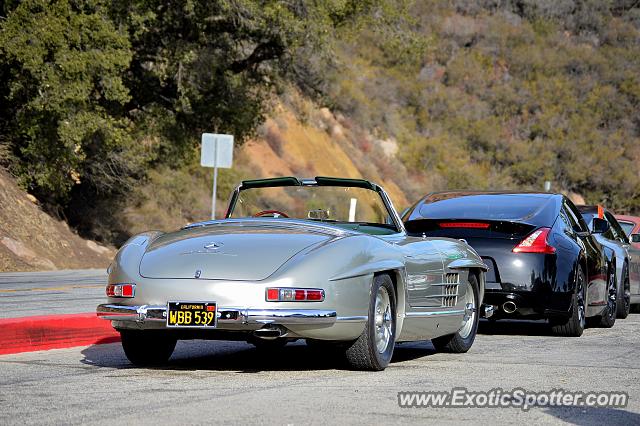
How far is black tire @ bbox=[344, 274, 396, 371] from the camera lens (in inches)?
316

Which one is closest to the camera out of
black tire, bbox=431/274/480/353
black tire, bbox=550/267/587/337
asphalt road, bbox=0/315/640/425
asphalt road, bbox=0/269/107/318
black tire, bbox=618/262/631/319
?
Answer: asphalt road, bbox=0/315/640/425

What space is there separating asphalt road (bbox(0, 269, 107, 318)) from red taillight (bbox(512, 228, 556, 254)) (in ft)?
14.5

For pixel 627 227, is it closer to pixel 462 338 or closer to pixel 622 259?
pixel 622 259

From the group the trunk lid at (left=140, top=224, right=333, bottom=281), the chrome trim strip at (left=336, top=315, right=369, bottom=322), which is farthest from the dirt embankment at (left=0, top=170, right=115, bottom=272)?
the chrome trim strip at (left=336, top=315, right=369, bottom=322)

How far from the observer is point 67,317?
996 centimetres

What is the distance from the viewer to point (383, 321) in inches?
329

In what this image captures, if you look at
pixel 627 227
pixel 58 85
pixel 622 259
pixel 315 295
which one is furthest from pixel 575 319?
pixel 58 85

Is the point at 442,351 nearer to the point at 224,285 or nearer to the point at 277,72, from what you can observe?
the point at 224,285

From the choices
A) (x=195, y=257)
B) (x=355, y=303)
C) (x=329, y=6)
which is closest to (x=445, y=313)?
(x=355, y=303)

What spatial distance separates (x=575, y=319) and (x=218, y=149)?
13123mm

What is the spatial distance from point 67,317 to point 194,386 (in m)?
3.05

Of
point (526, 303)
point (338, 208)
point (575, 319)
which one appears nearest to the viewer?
point (338, 208)

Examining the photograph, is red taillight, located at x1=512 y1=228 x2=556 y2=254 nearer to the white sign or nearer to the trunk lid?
the trunk lid

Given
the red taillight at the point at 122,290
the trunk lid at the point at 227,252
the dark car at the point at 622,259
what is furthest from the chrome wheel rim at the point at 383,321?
the dark car at the point at 622,259
